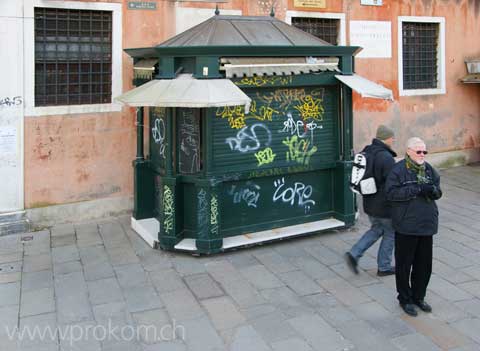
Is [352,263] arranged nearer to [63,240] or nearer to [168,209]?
[168,209]

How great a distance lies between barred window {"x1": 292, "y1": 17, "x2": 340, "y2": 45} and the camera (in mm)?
9422

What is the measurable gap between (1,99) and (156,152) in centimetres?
242

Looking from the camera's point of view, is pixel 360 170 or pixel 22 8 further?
pixel 22 8

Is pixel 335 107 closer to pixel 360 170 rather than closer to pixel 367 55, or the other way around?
pixel 360 170

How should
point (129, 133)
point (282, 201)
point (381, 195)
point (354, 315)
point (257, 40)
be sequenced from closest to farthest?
point (354, 315) < point (381, 195) < point (257, 40) < point (282, 201) < point (129, 133)

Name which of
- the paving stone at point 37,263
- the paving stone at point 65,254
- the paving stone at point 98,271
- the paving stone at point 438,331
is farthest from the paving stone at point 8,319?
the paving stone at point 438,331

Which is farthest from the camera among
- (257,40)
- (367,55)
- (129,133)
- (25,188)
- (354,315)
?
(367,55)

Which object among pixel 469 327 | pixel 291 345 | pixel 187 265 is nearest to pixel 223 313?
pixel 291 345

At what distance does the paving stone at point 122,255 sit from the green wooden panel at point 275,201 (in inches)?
48.7

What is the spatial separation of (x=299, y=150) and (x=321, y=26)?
4031mm

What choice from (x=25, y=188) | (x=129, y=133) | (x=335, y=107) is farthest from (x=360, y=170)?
(x=25, y=188)

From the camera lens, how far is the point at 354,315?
4.54 metres

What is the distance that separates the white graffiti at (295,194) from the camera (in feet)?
21.9

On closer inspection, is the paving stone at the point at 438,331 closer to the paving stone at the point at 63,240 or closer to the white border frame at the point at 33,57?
the paving stone at the point at 63,240
